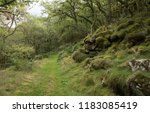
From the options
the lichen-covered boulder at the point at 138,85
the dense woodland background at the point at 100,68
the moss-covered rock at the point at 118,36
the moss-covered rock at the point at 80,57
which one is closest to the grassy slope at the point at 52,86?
the dense woodland background at the point at 100,68

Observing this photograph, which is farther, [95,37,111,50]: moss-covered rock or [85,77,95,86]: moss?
[95,37,111,50]: moss-covered rock

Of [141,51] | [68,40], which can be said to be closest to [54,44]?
[68,40]

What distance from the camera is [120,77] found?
44.4 ft

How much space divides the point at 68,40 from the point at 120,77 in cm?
4485

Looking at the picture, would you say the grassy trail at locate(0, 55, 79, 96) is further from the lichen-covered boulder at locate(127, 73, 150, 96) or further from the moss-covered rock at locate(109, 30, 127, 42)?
the moss-covered rock at locate(109, 30, 127, 42)

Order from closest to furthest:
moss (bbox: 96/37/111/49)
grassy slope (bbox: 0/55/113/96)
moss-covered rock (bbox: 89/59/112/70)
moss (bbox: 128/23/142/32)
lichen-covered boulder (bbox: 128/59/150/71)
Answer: lichen-covered boulder (bbox: 128/59/150/71) → grassy slope (bbox: 0/55/113/96) → moss-covered rock (bbox: 89/59/112/70) → moss (bbox: 128/23/142/32) → moss (bbox: 96/37/111/49)

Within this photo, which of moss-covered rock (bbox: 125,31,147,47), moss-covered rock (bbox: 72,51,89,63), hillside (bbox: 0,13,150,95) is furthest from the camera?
moss-covered rock (bbox: 72,51,89,63)

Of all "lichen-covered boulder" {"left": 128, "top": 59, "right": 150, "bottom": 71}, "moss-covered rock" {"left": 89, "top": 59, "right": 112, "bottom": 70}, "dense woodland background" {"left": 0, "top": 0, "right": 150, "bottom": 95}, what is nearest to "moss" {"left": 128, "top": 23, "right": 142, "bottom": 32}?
"dense woodland background" {"left": 0, "top": 0, "right": 150, "bottom": 95}

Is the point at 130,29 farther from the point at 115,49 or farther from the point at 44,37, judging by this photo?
the point at 44,37

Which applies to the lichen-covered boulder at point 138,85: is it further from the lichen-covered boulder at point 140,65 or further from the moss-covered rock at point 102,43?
the moss-covered rock at point 102,43

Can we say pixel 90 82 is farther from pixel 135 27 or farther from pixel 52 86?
pixel 135 27

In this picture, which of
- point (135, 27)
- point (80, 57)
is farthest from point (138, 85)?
point (80, 57)

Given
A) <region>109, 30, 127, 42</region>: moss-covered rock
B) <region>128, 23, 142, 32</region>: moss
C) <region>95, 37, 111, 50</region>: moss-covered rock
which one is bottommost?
<region>95, 37, 111, 50</region>: moss-covered rock

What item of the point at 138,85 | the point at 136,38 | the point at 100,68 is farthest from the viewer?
the point at 136,38
